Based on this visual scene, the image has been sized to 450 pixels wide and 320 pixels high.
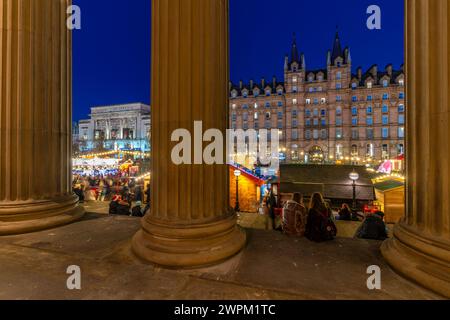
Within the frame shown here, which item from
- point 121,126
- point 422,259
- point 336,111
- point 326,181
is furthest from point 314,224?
point 121,126

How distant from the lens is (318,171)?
640 inches

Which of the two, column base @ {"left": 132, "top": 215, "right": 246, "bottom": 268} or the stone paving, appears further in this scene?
column base @ {"left": 132, "top": 215, "right": 246, "bottom": 268}

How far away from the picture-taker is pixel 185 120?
3.22 m

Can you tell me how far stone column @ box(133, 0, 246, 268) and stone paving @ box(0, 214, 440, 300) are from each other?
33cm

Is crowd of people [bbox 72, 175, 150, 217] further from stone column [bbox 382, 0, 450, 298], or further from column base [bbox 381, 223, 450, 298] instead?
stone column [bbox 382, 0, 450, 298]

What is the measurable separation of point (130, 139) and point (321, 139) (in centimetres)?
6832

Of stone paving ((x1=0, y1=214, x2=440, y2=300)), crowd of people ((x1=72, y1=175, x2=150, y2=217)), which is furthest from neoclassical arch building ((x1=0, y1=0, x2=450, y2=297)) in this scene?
crowd of people ((x1=72, y1=175, x2=150, y2=217))

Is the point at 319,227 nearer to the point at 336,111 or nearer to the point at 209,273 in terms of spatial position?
the point at 209,273

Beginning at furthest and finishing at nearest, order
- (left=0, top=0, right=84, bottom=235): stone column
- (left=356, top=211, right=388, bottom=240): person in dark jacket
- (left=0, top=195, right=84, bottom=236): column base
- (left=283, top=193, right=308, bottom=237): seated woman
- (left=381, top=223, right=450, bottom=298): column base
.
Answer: (left=356, top=211, right=388, bottom=240): person in dark jacket, (left=0, top=0, right=84, bottom=235): stone column, (left=0, top=195, right=84, bottom=236): column base, (left=283, top=193, right=308, bottom=237): seated woman, (left=381, top=223, right=450, bottom=298): column base

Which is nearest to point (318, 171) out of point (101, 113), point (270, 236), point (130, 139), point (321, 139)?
point (270, 236)

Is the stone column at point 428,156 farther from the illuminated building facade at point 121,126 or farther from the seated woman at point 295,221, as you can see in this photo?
the illuminated building facade at point 121,126

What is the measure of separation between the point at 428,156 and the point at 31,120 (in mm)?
6305

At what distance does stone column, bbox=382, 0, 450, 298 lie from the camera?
2.55 metres

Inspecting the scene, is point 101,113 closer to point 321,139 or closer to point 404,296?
point 321,139
